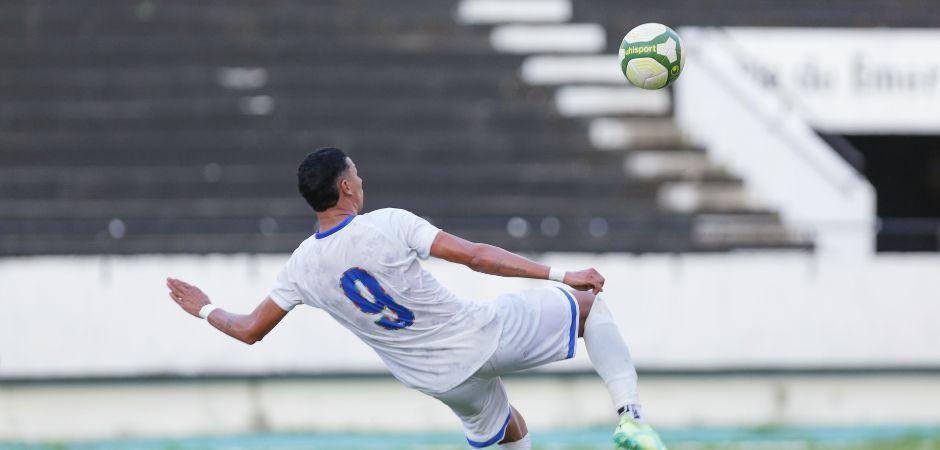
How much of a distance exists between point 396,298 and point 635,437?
121cm

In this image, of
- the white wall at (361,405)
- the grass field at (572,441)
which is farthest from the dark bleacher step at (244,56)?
the grass field at (572,441)

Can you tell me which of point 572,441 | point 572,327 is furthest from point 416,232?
point 572,441

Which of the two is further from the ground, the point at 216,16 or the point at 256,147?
the point at 216,16

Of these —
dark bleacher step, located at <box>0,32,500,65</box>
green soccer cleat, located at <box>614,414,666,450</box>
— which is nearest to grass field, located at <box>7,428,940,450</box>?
green soccer cleat, located at <box>614,414,666,450</box>

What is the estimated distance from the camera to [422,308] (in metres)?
6.67

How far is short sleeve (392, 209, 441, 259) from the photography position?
640 cm

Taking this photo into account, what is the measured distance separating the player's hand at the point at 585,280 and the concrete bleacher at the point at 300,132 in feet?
20.4

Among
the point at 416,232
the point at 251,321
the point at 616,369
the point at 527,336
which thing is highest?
the point at 416,232

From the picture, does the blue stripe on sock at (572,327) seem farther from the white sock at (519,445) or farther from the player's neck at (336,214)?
the player's neck at (336,214)

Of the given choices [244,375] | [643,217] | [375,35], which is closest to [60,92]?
[375,35]

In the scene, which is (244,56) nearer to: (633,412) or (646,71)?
(646,71)

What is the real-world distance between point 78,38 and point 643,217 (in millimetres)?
5907

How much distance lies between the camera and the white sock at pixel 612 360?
6.57 meters

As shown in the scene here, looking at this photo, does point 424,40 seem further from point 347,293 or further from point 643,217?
point 347,293
